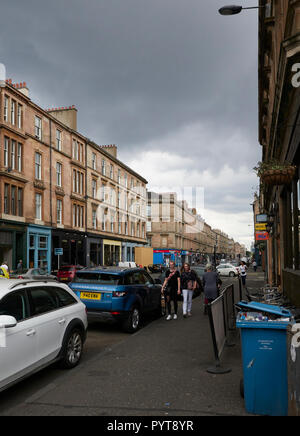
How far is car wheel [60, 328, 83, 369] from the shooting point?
21.4ft

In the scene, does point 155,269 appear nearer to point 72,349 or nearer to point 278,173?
point 278,173

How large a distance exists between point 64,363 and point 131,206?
53.4 metres

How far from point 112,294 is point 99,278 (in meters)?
0.74

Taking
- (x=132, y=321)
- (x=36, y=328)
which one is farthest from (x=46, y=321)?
(x=132, y=321)

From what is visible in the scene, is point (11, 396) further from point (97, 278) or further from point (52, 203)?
point (52, 203)

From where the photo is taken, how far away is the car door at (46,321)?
571cm

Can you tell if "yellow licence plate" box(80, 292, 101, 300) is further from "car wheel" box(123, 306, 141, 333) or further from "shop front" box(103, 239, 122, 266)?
"shop front" box(103, 239, 122, 266)

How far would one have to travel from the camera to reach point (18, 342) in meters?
5.07

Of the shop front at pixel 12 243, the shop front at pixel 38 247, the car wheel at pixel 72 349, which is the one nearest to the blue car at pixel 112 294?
the car wheel at pixel 72 349

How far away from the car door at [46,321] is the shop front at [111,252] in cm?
3990

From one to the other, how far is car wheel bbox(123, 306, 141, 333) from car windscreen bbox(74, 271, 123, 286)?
0.89 metres

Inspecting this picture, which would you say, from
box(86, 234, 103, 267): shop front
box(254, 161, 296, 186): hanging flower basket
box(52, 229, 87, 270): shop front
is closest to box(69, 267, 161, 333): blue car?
box(254, 161, 296, 186): hanging flower basket

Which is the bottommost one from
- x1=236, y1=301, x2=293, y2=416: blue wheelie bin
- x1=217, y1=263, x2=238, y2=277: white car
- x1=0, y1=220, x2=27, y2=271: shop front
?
x1=217, y1=263, x2=238, y2=277: white car

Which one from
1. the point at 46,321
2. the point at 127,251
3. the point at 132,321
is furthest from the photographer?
the point at 127,251
